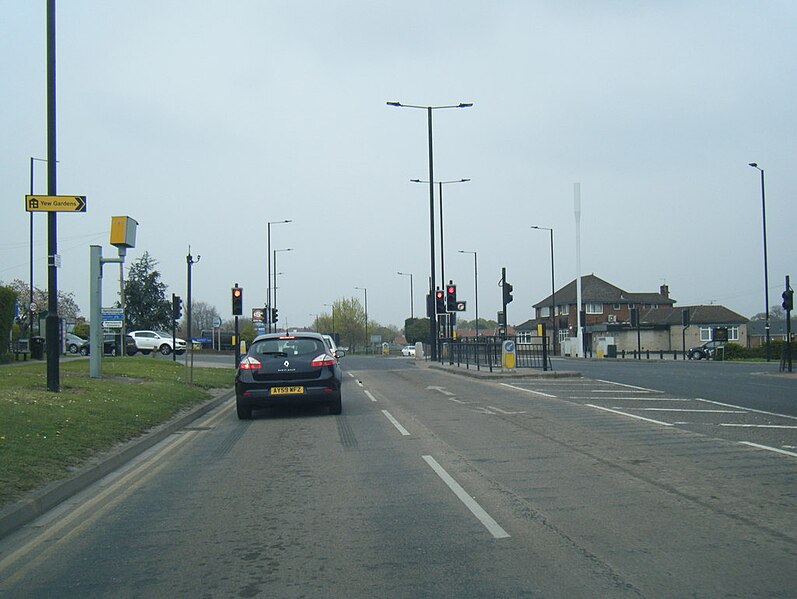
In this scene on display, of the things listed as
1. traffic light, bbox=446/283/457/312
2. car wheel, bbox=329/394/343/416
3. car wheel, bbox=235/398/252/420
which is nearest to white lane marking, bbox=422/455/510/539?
car wheel, bbox=329/394/343/416

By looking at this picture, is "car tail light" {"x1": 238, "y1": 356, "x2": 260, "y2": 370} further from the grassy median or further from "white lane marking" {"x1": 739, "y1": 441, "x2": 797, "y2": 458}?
"white lane marking" {"x1": 739, "y1": 441, "x2": 797, "y2": 458}

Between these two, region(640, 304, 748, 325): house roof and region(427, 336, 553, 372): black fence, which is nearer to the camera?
region(427, 336, 553, 372): black fence

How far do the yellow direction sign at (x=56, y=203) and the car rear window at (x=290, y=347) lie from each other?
14.2 ft

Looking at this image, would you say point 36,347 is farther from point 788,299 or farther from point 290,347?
point 788,299

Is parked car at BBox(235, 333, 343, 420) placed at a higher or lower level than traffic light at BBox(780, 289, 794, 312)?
lower

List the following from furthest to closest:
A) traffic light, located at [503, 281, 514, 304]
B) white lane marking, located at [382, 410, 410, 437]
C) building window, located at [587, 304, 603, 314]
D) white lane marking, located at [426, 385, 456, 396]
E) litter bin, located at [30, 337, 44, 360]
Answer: building window, located at [587, 304, 603, 314]
litter bin, located at [30, 337, 44, 360]
traffic light, located at [503, 281, 514, 304]
white lane marking, located at [426, 385, 456, 396]
white lane marking, located at [382, 410, 410, 437]

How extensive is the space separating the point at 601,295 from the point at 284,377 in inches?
3121

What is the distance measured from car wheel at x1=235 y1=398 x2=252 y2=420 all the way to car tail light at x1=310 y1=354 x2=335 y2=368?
1.54 meters

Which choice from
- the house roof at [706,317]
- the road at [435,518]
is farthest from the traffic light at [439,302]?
the house roof at [706,317]

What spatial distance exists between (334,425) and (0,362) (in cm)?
2013

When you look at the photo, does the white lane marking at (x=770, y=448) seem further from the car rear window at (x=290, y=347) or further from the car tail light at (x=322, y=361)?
the car rear window at (x=290, y=347)

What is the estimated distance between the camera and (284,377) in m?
15.0

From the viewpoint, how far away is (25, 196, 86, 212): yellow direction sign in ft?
49.1

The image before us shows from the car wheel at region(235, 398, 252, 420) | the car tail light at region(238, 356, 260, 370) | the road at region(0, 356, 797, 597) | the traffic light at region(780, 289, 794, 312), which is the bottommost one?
the road at region(0, 356, 797, 597)
